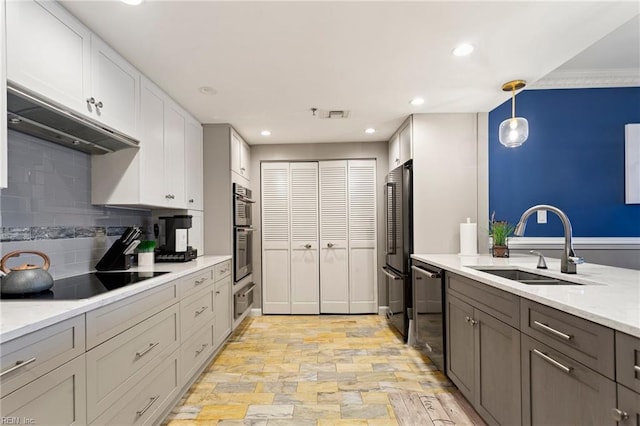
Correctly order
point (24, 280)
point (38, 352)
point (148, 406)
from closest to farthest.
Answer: point (38, 352), point (24, 280), point (148, 406)

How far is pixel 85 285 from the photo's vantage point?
5.76ft

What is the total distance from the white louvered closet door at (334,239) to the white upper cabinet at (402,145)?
2.23 feet

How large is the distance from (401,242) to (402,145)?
3.68 feet

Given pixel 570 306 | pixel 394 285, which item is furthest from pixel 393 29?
pixel 394 285

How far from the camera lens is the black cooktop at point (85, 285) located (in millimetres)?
1451

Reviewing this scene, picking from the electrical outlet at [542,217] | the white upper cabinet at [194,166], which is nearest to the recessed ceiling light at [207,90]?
the white upper cabinet at [194,166]

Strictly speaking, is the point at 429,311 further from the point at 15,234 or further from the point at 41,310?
the point at 15,234

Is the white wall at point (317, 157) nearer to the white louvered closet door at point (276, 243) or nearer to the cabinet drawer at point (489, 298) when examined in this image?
the white louvered closet door at point (276, 243)

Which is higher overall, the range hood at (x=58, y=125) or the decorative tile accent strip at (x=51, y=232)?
the range hood at (x=58, y=125)

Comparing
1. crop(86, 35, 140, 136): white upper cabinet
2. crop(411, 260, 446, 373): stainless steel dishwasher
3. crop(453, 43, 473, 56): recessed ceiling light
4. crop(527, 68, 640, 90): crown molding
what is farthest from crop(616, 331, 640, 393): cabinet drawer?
crop(527, 68, 640, 90): crown molding

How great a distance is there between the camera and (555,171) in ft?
11.4

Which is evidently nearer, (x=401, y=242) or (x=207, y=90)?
(x=207, y=90)

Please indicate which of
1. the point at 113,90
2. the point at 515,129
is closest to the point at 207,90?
the point at 113,90

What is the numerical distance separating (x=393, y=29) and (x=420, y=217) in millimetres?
1932
